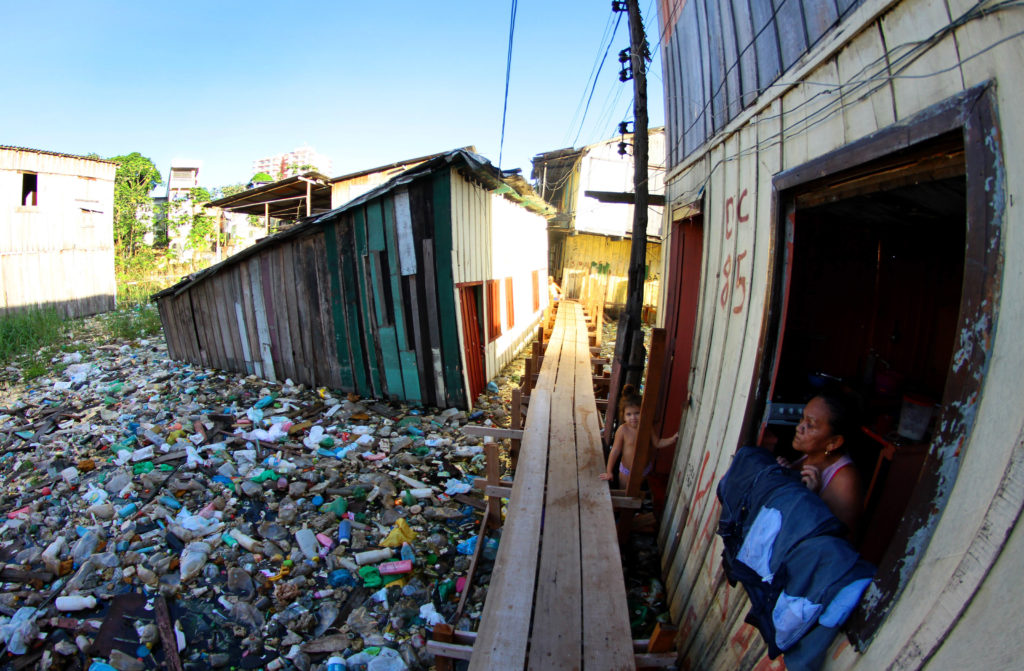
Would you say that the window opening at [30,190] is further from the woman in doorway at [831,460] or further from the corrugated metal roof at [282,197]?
the woman in doorway at [831,460]

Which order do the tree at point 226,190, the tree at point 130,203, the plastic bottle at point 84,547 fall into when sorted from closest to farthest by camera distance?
1. the plastic bottle at point 84,547
2. the tree at point 130,203
3. the tree at point 226,190

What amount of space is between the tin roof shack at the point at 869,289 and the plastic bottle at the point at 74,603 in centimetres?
419

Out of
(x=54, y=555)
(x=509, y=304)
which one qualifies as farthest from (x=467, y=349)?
(x=54, y=555)

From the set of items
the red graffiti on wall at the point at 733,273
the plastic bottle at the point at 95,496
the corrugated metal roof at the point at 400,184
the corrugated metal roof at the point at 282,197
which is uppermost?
the corrugated metal roof at the point at 282,197

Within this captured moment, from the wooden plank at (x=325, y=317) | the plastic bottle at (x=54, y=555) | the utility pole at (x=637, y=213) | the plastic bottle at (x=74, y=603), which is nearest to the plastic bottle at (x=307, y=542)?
the plastic bottle at (x=74, y=603)

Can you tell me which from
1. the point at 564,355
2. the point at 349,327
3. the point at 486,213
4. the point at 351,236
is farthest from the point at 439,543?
the point at 486,213

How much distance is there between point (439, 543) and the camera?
13.9ft

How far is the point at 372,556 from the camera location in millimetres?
4008

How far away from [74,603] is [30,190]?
14898 millimetres

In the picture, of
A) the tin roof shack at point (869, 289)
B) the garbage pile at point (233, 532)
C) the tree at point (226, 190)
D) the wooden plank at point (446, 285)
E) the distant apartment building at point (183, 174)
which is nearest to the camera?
the tin roof shack at point (869, 289)

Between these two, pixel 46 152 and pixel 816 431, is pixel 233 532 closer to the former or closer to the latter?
pixel 816 431

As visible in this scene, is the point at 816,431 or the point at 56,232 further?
the point at 56,232

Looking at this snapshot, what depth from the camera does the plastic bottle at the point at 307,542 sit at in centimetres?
408

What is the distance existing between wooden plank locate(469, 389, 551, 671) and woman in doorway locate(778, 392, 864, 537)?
144 cm
